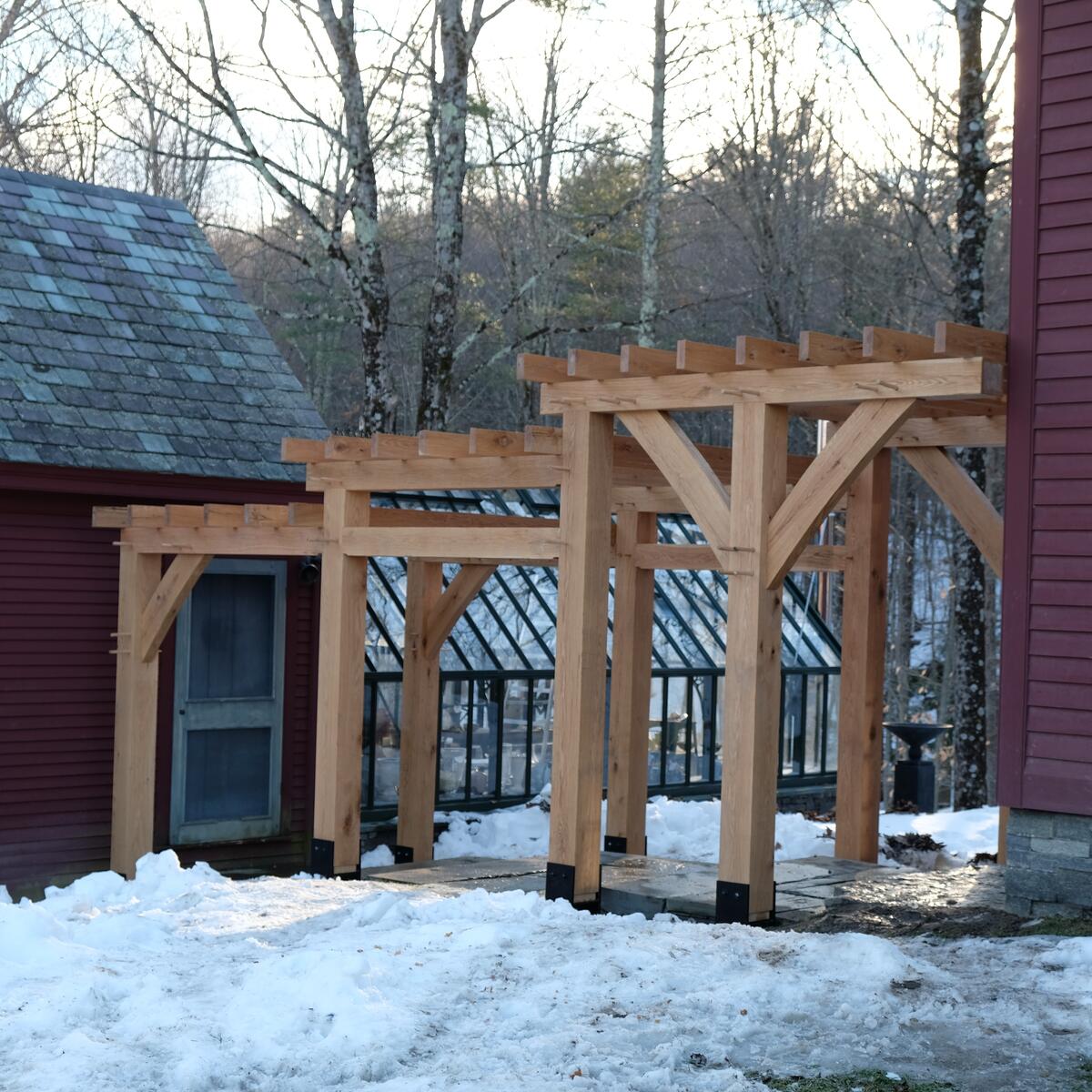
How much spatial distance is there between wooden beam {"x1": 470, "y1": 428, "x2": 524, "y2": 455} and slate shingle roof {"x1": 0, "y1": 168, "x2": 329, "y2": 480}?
11.6 feet

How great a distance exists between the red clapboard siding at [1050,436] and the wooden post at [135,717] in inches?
232

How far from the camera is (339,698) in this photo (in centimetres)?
884

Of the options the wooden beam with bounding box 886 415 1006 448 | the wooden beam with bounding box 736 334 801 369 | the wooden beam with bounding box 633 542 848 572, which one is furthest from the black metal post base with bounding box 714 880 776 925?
the wooden beam with bounding box 633 542 848 572

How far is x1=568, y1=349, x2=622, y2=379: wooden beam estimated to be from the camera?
24.7 feet

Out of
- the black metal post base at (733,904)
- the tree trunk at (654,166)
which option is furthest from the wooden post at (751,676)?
the tree trunk at (654,166)

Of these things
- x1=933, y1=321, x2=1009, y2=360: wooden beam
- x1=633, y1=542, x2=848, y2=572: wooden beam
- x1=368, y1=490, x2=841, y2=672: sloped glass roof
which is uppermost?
x1=933, y1=321, x2=1009, y2=360: wooden beam

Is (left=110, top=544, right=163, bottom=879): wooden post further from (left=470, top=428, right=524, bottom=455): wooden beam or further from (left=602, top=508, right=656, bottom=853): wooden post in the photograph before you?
(left=470, top=428, right=524, bottom=455): wooden beam

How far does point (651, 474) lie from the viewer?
9352mm

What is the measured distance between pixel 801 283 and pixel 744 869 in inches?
585

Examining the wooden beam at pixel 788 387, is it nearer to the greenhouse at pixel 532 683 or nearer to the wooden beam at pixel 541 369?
the wooden beam at pixel 541 369

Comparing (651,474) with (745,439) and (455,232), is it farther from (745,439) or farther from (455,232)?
(455,232)

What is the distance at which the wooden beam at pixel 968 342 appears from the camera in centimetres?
670

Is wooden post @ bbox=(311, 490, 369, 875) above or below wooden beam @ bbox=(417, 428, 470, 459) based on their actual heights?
below

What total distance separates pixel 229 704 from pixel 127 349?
286 centimetres
